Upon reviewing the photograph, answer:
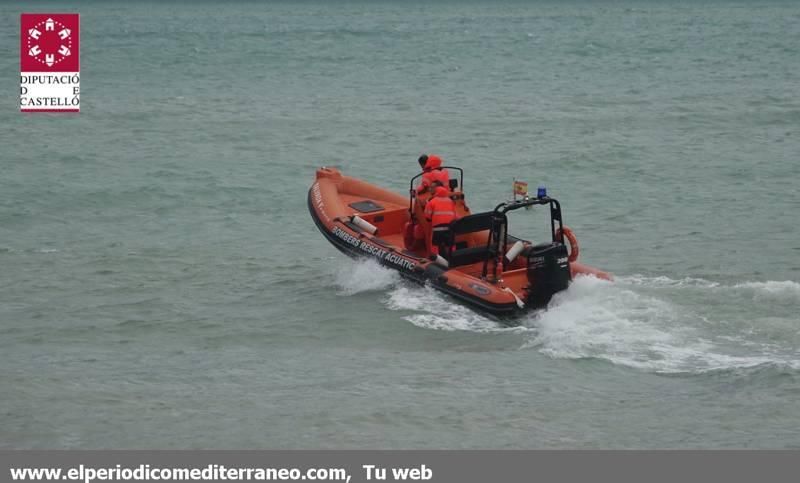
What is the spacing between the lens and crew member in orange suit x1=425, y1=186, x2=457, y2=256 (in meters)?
14.8

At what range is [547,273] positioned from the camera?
14.0m

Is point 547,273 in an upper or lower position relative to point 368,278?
upper

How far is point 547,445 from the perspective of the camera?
34.3ft

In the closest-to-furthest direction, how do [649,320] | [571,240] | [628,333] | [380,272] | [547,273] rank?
→ [628,333] → [649,320] → [547,273] → [571,240] → [380,272]

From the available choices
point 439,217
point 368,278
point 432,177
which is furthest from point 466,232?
point 368,278

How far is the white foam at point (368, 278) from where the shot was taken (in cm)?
1529

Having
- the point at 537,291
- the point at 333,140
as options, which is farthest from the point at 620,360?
the point at 333,140

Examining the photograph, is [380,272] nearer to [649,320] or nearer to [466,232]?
[466,232]

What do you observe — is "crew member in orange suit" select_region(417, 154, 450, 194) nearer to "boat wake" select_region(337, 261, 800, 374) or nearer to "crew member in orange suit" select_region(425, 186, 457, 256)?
"crew member in orange suit" select_region(425, 186, 457, 256)

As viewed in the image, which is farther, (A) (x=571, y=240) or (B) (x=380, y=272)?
(B) (x=380, y=272)

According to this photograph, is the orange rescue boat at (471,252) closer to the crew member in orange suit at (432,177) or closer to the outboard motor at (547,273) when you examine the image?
the outboard motor at (547,273)

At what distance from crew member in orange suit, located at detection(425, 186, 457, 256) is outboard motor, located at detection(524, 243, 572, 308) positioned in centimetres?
124

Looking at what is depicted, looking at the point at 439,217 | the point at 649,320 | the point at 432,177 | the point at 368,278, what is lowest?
the point at 368,278

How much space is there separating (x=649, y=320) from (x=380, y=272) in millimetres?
3402
